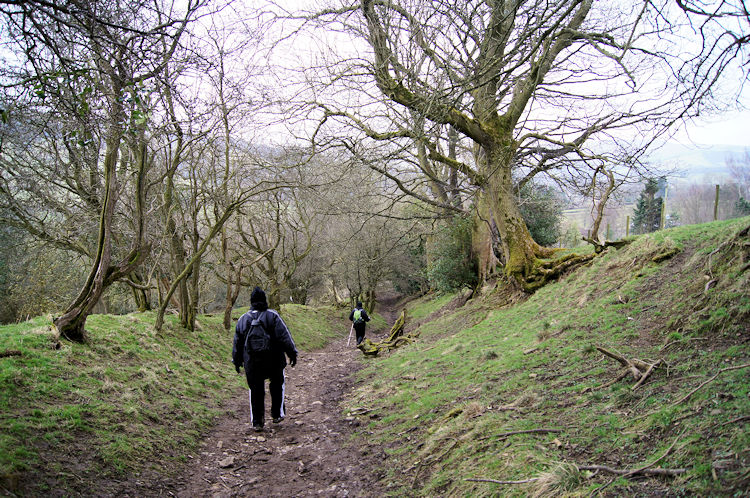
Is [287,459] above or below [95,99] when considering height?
below

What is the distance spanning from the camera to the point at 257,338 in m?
6.88

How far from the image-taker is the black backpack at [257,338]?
6.83 m

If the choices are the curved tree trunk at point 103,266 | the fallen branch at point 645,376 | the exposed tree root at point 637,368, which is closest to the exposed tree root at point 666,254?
the exposed tree root at point 637,368

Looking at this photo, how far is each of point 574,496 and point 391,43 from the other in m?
6.93

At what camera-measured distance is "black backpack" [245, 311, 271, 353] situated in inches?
269

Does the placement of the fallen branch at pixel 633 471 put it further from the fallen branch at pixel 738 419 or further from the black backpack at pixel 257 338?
the black backpack at pixel 257 338

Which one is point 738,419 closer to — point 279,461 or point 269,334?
point 279,461

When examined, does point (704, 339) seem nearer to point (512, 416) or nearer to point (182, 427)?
point (512, 416)

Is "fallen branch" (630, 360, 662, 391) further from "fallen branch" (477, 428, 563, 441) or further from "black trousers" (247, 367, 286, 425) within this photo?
"black trousers" (247, 367, 286, 425)

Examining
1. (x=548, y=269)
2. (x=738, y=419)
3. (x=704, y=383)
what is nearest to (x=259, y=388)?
(x=704, y=383)

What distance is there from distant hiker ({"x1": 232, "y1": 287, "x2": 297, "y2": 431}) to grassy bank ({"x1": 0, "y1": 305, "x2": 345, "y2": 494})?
957 millimetres

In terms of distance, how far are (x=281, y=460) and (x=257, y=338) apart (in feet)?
6.19

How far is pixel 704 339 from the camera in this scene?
4516mm

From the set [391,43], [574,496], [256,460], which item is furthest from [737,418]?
[391,43]
